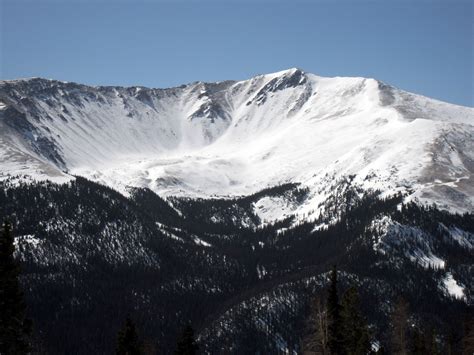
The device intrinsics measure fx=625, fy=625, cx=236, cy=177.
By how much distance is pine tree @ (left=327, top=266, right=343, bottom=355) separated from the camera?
51406 millimetres

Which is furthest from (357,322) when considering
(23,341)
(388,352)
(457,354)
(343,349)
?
(388,352)

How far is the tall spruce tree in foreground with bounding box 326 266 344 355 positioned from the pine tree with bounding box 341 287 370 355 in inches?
29.8

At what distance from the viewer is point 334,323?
52.2 m

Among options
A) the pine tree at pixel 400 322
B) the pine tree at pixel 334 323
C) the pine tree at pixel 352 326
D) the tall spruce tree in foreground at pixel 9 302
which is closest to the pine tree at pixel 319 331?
the pine tree at pixel 334 323

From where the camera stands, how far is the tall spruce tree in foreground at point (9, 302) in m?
39.0

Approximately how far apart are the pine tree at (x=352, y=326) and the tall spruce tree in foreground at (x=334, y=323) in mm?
756

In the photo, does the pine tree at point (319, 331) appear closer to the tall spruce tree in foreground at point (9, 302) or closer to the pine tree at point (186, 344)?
the pine tree at point (186, 344)

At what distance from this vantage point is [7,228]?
128ft

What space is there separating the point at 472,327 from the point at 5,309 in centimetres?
5943

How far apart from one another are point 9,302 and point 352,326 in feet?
110

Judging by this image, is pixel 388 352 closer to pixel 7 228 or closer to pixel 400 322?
pixel 400 322

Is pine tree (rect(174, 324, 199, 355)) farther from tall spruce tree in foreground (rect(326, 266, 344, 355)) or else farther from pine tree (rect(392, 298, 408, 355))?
pine tree (rect(392, 298, 408, 355))

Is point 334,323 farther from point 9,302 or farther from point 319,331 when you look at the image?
point 9,302

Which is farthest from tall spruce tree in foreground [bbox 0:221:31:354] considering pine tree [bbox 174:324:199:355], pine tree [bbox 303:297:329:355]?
pine tree [bbox 303:297:329:355]
